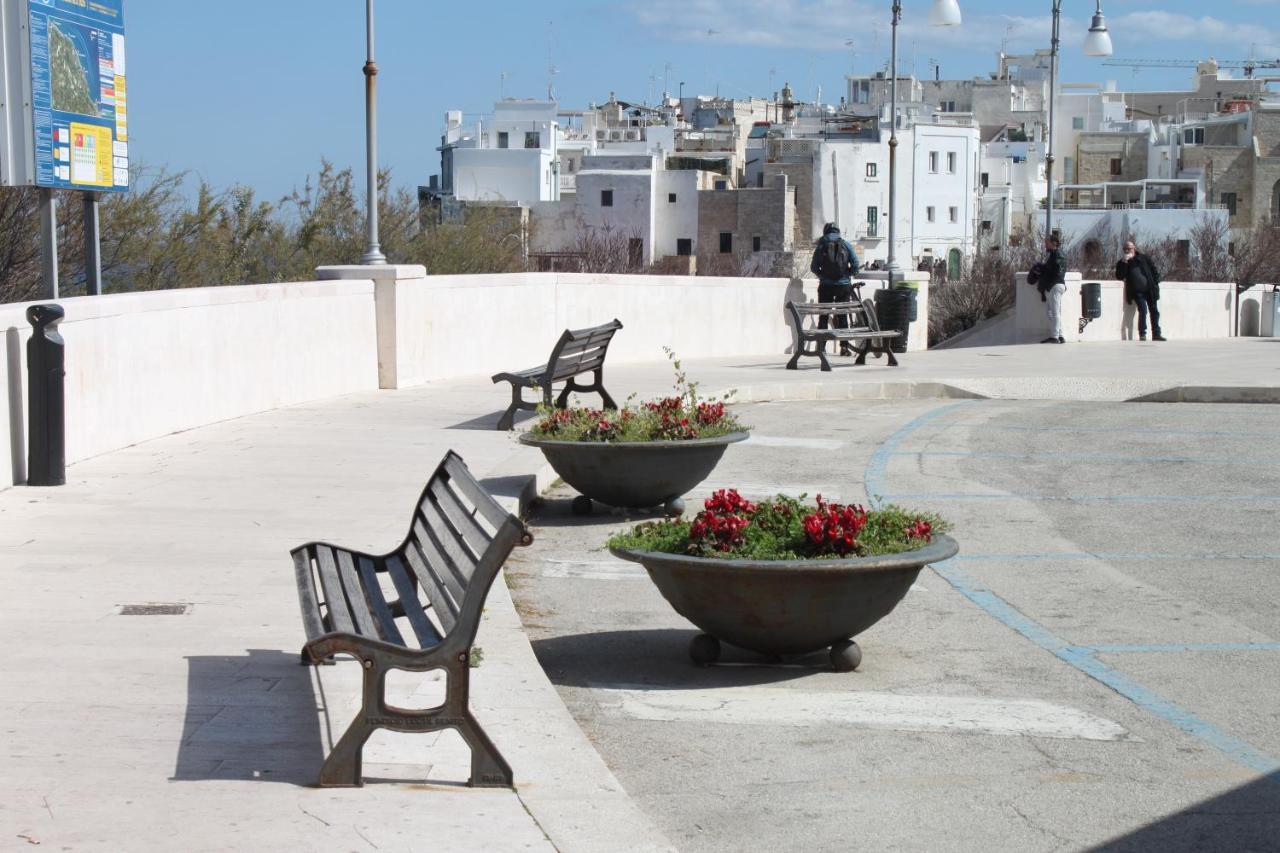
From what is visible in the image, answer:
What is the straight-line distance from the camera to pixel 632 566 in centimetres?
956

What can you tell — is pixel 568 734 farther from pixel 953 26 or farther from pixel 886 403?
pixel 953 26

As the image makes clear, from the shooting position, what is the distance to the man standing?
88.3 feet

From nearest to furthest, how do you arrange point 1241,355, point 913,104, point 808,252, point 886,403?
point 886,403 → point 1241,355 → point 808,252 → point 913,104

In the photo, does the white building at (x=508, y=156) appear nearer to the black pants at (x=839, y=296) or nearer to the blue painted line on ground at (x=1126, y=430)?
the black pants at (x=839, y=296)

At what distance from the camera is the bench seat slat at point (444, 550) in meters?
5.45

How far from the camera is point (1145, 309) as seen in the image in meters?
29.7

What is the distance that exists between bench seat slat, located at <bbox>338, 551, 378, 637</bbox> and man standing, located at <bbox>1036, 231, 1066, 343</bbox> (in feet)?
71.9

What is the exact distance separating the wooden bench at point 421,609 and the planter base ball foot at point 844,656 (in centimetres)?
177

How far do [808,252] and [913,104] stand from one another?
18796mm

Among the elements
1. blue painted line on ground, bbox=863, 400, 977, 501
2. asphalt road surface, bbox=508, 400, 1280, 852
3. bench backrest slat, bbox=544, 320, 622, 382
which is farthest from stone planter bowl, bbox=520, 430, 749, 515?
bench backrest slat, bbox=544, 320, 622, 382

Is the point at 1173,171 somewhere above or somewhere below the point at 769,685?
above

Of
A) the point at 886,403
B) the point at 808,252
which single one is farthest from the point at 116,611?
the point at 808,252

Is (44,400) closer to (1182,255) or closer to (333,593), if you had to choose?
(333,593)

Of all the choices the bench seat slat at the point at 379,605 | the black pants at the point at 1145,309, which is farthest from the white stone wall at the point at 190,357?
the black pants at the point at 1145,309
